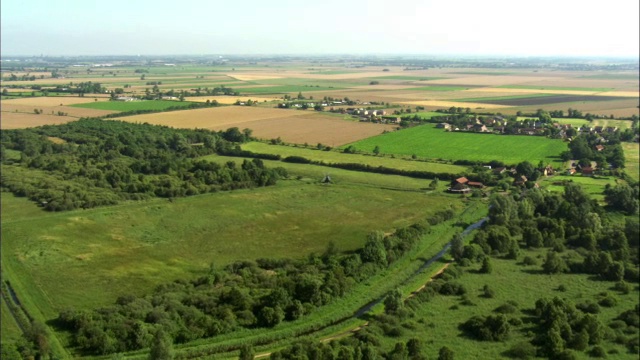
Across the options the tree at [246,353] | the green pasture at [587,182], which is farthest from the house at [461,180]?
the tree at [246,353]

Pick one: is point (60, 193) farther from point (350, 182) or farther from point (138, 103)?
point (138, 103)

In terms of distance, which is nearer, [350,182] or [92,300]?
[92,300]

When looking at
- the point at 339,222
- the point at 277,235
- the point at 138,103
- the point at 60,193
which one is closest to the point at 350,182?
the point at 339,222

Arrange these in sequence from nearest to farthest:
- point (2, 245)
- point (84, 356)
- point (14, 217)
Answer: point (84, 356), point (2, 245), point (14, 217)

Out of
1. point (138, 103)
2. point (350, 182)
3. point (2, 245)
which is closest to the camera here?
point (2, 245)

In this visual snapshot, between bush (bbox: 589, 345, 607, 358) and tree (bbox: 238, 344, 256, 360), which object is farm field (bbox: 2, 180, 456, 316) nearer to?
tree (bbox: 238, 344, 256, 360)

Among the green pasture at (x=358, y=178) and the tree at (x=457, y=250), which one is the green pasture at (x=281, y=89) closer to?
the green pasture at (x=358, y=178)

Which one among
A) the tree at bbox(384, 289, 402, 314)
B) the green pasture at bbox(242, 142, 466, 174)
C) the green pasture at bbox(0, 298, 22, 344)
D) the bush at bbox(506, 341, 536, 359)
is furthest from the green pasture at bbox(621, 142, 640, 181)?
the green pasture at bbox(0, 298, 22, 344)
